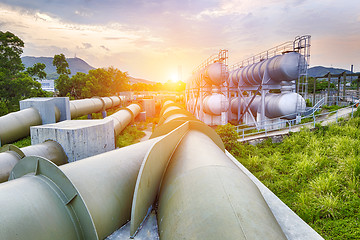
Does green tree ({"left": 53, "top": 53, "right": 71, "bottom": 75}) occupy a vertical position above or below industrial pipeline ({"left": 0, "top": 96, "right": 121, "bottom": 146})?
above

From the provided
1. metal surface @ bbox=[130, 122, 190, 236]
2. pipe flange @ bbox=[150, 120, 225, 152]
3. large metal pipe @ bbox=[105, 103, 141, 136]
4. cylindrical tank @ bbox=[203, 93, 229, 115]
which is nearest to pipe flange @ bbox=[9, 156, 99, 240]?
metal surface @ bbox=[130, 122, 190, 236]

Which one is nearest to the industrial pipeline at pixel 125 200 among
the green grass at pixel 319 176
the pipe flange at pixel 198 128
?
the pipe flange at pixel 198 128

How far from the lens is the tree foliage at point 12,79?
75.9 feet

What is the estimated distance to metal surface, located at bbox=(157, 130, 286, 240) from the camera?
2283mm

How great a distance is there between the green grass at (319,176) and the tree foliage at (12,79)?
2387cm

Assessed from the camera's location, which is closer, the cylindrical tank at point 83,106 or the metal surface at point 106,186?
the metal surface at point 106,186

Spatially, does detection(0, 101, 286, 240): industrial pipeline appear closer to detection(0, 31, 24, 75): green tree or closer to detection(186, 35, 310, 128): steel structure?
detection(186, 35, 310, 128): steel structure

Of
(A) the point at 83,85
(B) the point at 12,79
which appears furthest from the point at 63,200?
(A) the point at 83,85

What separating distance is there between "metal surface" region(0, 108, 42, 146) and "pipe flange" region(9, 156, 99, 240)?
27.4 ft

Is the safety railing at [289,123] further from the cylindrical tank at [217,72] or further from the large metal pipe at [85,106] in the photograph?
the large metal pipe at [85,106]

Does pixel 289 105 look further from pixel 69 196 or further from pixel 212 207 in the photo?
pixel 69 196

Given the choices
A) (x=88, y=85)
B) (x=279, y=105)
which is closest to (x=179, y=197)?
(x=279, y=105)

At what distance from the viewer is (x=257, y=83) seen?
2036 cm

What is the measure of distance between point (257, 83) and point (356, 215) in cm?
1613
